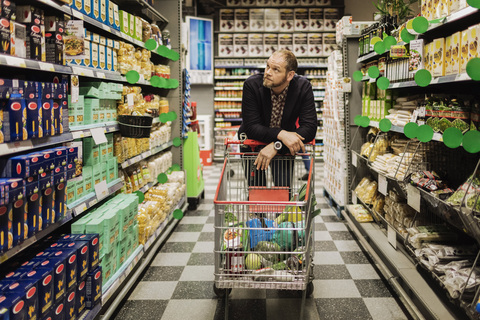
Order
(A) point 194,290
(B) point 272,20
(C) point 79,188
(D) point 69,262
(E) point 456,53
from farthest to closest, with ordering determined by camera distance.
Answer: (B) point 272,20 < (A) point 194,290 < (C) point 79,188 < (E) point 456,53 < (D) point 69,262

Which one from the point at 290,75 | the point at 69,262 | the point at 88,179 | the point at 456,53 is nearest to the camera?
the point at 69,262

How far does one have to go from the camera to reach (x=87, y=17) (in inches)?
104

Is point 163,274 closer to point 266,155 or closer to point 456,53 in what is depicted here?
point 266,155

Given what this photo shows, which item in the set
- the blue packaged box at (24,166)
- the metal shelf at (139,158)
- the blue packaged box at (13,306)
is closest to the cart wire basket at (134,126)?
the metal shelf at (139,158)

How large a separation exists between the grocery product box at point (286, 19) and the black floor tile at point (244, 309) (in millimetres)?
8344

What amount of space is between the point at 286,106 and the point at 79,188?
1445 mm

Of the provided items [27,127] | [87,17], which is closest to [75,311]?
[27,127]

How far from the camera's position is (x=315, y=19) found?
9961mm

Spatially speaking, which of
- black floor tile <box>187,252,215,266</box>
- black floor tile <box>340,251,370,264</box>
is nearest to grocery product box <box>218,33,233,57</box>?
black floor tile <box>187,252,215,266</box>

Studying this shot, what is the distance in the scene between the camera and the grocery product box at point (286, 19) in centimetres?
993

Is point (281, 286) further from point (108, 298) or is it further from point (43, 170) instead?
point (43, 170)

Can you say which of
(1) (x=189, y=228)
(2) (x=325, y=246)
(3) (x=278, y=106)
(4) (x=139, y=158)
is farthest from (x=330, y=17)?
(3) (x=278, y=106)

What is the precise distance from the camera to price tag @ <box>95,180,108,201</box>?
8.80 ft

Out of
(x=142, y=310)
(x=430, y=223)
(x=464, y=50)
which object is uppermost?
(x=464, y=50)
